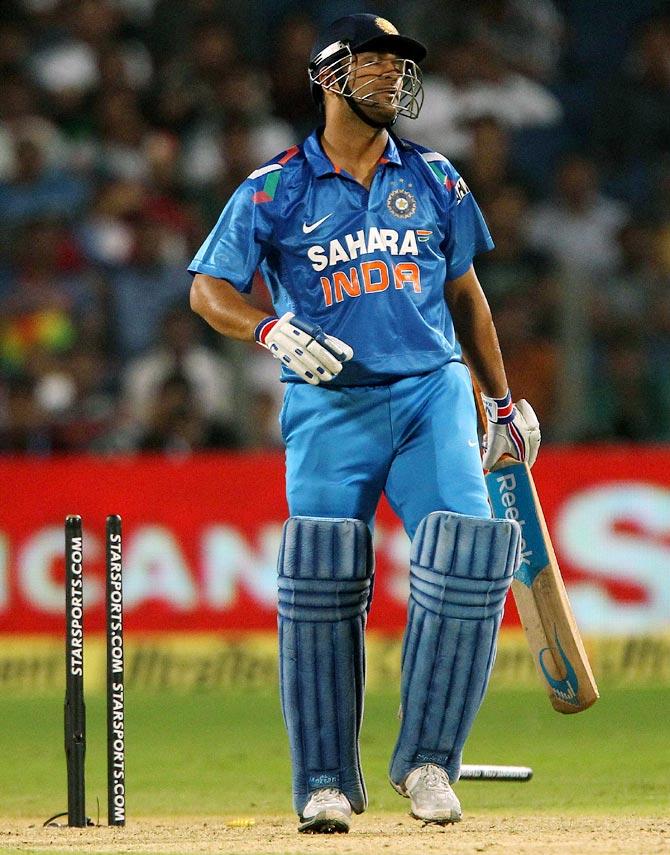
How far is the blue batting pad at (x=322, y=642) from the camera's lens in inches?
159

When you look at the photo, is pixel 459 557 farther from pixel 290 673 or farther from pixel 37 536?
pixel 37 536

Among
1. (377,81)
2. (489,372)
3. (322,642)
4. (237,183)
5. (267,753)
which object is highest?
(237,183)

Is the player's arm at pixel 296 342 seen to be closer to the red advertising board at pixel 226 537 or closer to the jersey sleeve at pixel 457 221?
the jersey sleeve at pixel 457 221

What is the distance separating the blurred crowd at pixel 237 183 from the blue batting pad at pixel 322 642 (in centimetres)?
455

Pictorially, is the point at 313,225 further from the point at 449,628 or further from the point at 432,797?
the point at 432,797

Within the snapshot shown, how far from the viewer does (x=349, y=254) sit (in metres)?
4.11

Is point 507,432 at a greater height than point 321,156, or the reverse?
point 321,156

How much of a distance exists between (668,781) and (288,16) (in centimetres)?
693

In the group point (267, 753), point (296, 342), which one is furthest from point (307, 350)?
point (267, 753)

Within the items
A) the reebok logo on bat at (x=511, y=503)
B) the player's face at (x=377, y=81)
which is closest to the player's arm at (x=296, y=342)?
the player's face at (x=377, y=81)

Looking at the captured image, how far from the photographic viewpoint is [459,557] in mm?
4004

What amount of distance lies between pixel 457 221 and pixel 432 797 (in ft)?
4.98

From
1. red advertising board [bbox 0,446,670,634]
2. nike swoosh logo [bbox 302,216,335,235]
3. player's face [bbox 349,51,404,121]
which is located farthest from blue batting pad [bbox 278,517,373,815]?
red advertising board [bbox 0,446,670,634]

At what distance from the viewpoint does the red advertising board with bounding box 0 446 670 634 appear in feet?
26.9
